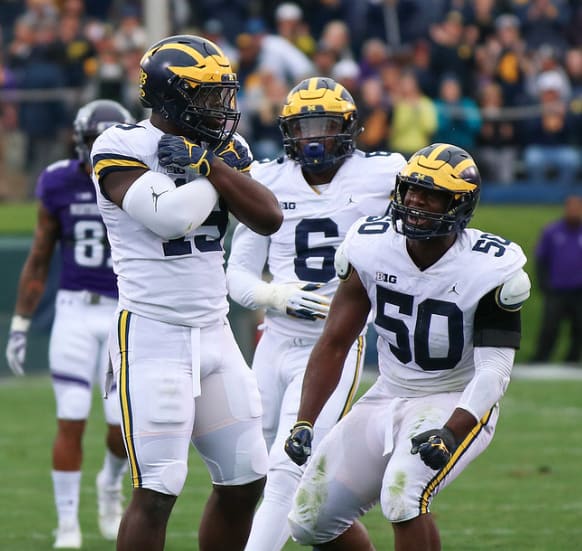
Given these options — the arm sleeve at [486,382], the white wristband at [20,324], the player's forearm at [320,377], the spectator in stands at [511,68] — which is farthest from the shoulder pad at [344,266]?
the spectator in stands at [511,68]

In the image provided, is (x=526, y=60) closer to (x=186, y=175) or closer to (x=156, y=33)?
(x=156, y=33)

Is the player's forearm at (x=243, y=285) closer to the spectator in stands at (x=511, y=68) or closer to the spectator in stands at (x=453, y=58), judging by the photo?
the spectator in stands at (x=453, y=58)

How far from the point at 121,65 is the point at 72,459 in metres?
7.61

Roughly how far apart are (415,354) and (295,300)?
1015 millimetres

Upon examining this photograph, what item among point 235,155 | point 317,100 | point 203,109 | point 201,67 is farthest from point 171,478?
point 317,100

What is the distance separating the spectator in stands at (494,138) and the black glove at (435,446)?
9993 millimetres

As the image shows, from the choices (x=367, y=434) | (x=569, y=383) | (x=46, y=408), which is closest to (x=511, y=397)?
(x=569, y=383)

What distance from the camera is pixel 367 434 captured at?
4.50 metres

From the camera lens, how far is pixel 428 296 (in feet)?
14.4

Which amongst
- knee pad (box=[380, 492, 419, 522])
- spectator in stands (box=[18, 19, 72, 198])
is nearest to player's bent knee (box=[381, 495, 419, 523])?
knee pad (box=[380, 492, 419, 522])

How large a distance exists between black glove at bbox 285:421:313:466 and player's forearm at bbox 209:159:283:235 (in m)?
0.65

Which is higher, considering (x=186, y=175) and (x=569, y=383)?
(x=186, y=175)

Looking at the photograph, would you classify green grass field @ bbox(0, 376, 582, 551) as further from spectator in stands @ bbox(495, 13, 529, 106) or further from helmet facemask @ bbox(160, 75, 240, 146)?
spectator in stands @ bbox(495, 13, 529, 106)

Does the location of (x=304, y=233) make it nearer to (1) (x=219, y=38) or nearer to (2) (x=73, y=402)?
(2) (x=73, y=402)
